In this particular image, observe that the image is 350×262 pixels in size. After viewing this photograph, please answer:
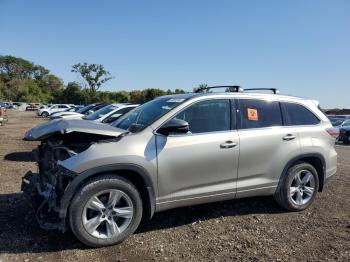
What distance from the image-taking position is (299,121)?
581 cm

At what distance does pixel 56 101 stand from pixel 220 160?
309 feet

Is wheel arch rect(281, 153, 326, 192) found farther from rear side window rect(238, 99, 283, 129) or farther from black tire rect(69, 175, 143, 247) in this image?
black tire rect(69, 175, 143, 247)

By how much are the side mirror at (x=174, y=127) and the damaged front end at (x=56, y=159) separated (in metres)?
0.52

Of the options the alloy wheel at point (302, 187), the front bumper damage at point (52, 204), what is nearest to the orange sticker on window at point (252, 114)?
the alloy wheel at point (302, 187)

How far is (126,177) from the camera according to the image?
14.7ft

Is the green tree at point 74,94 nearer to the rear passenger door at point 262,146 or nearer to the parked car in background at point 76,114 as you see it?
the parked car in background at point 76,114

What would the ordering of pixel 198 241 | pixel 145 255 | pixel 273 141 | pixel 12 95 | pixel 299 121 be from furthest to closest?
pixel 12 95 < pixel 299 121 < pixel 273 141 < pixel 198 241 < pixel 145 255

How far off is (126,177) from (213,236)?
1.36 metres

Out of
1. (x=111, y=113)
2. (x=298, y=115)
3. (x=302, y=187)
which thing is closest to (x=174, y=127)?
(x=298, y=115)

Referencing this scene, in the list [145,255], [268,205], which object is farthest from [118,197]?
[268,205]

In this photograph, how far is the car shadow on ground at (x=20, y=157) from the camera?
9.84 m

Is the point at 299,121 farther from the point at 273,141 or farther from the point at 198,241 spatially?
the point at 198,241

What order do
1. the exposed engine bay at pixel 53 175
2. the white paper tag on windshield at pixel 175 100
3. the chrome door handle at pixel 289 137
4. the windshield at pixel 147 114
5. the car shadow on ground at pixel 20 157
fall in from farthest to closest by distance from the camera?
1. the car shadow on ground at pixel 20 157
2. the chrome door handle at pixel 289 137
3. the white paper tag on windshield at pixel 175 100
4. the windshield at pixel 147 114
5. the exposed engine bay at pixel 53 175

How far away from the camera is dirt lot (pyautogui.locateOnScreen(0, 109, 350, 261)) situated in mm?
4195
